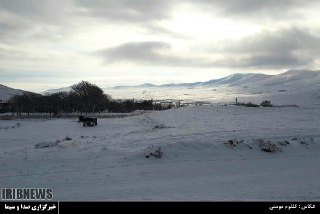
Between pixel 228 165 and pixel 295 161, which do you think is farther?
pixel 295 161

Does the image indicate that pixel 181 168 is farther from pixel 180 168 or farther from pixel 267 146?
pixel 267 146

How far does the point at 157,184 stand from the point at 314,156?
559 inches

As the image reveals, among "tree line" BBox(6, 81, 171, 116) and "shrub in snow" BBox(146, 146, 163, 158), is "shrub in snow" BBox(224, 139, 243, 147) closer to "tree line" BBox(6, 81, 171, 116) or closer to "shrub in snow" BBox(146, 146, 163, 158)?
"shrub in snow" BBox(146, 146, 163, 158)

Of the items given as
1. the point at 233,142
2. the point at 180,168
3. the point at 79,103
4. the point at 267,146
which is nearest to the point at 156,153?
the point at 180,168

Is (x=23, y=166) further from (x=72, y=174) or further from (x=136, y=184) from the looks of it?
(x=136, y=184)

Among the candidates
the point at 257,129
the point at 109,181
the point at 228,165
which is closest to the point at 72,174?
the point at 109,181

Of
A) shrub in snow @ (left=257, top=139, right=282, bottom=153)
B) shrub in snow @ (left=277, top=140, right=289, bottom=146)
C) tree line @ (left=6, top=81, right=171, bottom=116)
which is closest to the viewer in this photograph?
shrub in snow @ (left=257, top=139, right=282, bottom=153)

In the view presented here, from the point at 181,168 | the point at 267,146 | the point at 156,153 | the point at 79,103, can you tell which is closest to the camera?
the point at 181,168

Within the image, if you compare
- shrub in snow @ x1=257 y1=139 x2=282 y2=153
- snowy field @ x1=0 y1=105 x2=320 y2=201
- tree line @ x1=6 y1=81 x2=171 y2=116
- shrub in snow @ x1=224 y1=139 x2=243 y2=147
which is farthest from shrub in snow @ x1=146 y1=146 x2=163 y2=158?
tree line @ x1=6 y1=81 x2=171 y2=116

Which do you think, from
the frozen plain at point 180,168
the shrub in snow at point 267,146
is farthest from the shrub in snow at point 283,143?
the shrub in snow at point 267,146

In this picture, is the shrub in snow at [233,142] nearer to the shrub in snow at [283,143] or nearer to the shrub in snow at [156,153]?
the shrub in snow at [283,143]

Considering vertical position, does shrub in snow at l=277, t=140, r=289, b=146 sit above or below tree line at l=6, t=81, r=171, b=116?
below

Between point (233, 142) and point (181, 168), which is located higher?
point (233, 142)
